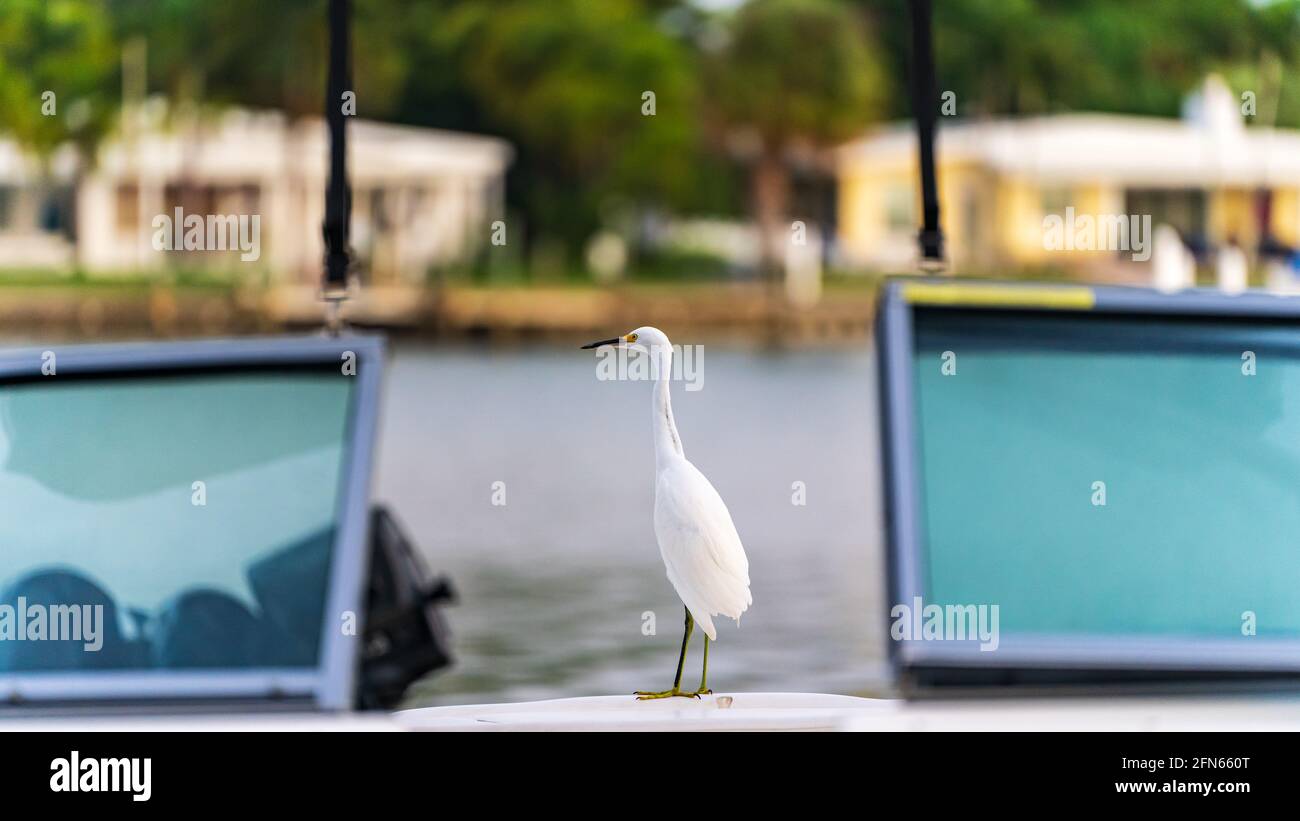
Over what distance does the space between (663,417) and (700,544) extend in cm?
26

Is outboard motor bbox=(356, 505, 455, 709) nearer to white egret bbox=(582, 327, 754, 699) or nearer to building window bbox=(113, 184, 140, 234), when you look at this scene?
white egret bbox=(582, 327, 754, 699)

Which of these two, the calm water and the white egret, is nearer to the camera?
the white egret

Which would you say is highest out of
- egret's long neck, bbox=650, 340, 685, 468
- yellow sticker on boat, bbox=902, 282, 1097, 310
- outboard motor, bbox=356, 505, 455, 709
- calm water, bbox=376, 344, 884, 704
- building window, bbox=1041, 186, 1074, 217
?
building window, bbox=1041, 186, 1074, 217

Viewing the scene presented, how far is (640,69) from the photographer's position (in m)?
71.9

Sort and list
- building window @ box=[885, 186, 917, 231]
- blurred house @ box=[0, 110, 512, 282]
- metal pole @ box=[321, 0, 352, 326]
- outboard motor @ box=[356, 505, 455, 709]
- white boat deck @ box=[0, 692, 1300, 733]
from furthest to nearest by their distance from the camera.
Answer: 1. building window @ box=[885, 186, 917, 231]
2. blurred house @ box=[0, 110, 512, 282]
3. outboard motor @ box=[356, 505, 455, 709]
4. metal pole @ box=[321, 0, 352, 326]
5. white boat deck @ box=[0, 692, 1300, 733]

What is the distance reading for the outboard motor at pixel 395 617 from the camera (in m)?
6.18

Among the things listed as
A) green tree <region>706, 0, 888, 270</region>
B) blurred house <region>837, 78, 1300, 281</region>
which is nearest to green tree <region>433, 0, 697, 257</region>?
green tree <region>706, 0, 888, 270</region>

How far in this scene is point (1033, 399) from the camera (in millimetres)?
3775

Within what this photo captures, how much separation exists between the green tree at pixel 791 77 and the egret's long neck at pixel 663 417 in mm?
66884

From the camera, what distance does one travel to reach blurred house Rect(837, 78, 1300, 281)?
72.3 m

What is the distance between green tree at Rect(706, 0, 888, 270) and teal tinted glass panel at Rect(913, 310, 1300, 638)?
220 feet

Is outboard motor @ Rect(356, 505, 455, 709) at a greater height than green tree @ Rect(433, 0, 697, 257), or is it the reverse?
green tree @ Rect(433, 0, 697, 257)

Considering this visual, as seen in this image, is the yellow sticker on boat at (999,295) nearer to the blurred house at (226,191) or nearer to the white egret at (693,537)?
the white egret at (693,537)
